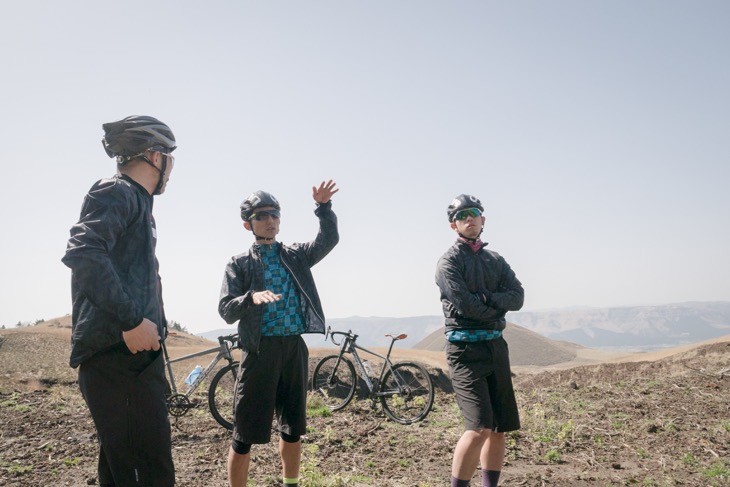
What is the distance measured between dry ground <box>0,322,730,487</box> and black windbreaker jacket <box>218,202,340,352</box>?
159 centimetres

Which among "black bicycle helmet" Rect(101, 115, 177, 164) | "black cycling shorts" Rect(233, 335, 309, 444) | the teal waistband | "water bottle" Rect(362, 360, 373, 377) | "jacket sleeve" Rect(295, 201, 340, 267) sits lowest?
"water bottle" Rect(362, 360, 373, 377)

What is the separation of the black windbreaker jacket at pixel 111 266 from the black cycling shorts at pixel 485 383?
2.15 meters

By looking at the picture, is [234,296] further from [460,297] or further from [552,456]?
[552,456]

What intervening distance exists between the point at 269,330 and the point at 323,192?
3.93 ft

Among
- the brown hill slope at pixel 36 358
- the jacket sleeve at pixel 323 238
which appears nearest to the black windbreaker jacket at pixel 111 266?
the jacket sleeve at pixel 323 238

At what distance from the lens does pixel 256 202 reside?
411cm

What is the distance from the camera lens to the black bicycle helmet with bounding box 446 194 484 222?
4.33 meters

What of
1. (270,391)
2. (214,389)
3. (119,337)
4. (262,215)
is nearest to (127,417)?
(119,337)

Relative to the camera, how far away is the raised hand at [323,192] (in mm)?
4293

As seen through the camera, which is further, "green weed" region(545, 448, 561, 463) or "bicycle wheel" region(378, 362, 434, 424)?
"bicycle wheel" region(378, 362, 434, 424)

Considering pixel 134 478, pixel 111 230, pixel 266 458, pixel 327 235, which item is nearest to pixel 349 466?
pixel 266 458

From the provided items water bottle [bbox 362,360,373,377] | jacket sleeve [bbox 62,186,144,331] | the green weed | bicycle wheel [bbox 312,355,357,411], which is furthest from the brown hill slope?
jacket sleeve [bbox 62,186,144,331]

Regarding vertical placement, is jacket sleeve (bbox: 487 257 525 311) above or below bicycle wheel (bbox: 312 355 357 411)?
above

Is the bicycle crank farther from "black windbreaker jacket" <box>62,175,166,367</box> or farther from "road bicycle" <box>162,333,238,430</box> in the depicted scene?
"black windbreaker jacket" <box>62,175,166,367</box>
